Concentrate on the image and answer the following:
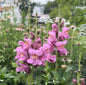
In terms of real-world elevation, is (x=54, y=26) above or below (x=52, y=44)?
above

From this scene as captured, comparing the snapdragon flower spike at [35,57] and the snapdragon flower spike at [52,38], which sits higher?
the snapdragon flower spike at [52,38]

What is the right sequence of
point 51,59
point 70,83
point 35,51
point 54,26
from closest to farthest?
point 35,51, point 51,59, point 54,26, point 70,83

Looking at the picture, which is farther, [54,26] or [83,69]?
[83,69]

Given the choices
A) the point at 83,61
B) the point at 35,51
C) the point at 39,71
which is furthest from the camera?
the point at 83,61

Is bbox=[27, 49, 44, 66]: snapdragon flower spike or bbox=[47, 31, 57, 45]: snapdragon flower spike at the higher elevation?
bbox=[47, 31, 57, 45]: snapdragon flower spike

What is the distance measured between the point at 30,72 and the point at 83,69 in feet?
4.16

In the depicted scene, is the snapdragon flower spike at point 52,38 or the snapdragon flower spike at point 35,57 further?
the snapdragon flower spike at point 52,38

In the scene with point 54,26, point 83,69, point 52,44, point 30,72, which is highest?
point 54,26

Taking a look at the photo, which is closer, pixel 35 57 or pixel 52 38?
pixel 35 57

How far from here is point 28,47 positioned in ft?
2.84

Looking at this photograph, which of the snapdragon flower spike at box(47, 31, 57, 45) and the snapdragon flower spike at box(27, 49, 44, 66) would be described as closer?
the snapdragon flower spike at box(27, 49, 44, 66)

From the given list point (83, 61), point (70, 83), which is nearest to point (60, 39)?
point (70, 83)

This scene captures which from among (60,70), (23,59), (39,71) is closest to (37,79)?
(39,71)

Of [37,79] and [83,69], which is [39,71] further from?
[83,69]
